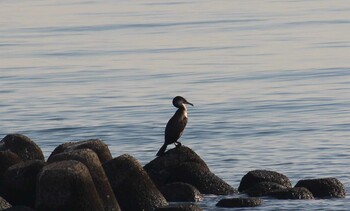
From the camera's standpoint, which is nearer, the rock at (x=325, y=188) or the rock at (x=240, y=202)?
the rock at (x=240, y=202)

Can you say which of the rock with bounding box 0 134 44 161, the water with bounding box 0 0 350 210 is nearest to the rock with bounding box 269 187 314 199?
the water with bounding box 0 0 350 210

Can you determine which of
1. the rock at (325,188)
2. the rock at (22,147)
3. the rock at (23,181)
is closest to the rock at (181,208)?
the rock at (23,181)

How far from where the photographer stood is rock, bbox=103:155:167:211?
15922 mm

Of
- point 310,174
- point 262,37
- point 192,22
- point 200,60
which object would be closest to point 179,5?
point 192,22

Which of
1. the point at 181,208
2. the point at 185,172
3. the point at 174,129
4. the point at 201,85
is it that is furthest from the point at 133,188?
the point at 201,85

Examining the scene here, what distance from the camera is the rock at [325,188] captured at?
56.0ft

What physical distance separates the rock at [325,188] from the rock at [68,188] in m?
3.68

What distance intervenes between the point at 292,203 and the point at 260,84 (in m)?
14.7

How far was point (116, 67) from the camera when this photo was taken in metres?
35.7

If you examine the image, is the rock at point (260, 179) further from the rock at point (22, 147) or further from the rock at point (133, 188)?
the rock at point (22, 147)

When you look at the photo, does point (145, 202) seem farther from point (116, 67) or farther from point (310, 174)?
point (116, 67)

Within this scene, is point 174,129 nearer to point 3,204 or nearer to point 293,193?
point 293,193

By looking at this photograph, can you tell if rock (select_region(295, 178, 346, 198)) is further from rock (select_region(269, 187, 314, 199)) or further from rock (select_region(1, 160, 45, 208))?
rock (select_region(1, 160, 45, 208))

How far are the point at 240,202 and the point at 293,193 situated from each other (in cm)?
95
